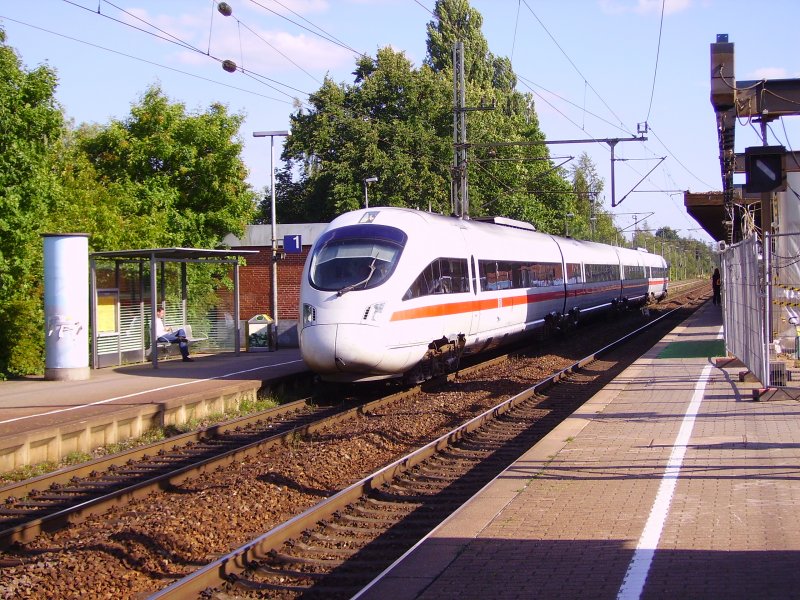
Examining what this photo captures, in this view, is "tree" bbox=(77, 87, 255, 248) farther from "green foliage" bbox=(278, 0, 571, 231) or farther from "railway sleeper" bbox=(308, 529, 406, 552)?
"railway sleeper" bbox=(308, 529, 406, 552)

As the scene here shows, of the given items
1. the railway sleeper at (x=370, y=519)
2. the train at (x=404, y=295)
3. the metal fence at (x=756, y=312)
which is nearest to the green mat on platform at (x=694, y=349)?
the metal fence at (x=756, y=312)

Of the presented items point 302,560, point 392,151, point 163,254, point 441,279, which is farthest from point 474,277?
point 392,151

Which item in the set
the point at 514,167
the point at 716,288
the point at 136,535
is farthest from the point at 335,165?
the point at 136,535

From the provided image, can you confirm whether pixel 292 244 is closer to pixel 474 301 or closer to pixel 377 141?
pixel 474 301

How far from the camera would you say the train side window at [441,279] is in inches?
587

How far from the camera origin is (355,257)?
48.5 feet

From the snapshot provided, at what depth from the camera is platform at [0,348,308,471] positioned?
36.2 ft

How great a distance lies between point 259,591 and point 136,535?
1533 millimetres

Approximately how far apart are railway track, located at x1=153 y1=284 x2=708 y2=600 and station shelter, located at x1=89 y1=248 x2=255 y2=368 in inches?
339

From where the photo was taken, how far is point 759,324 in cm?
1181

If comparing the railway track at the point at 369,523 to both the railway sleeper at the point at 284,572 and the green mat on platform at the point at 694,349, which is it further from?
the green mat on platform at the point at 694,349

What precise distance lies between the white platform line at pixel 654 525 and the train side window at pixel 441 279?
5111 mm

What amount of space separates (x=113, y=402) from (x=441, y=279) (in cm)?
577

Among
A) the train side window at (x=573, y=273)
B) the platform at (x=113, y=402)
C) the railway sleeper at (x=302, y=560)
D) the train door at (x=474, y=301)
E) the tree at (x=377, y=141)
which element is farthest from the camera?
the tree at (x=377, y=141)
